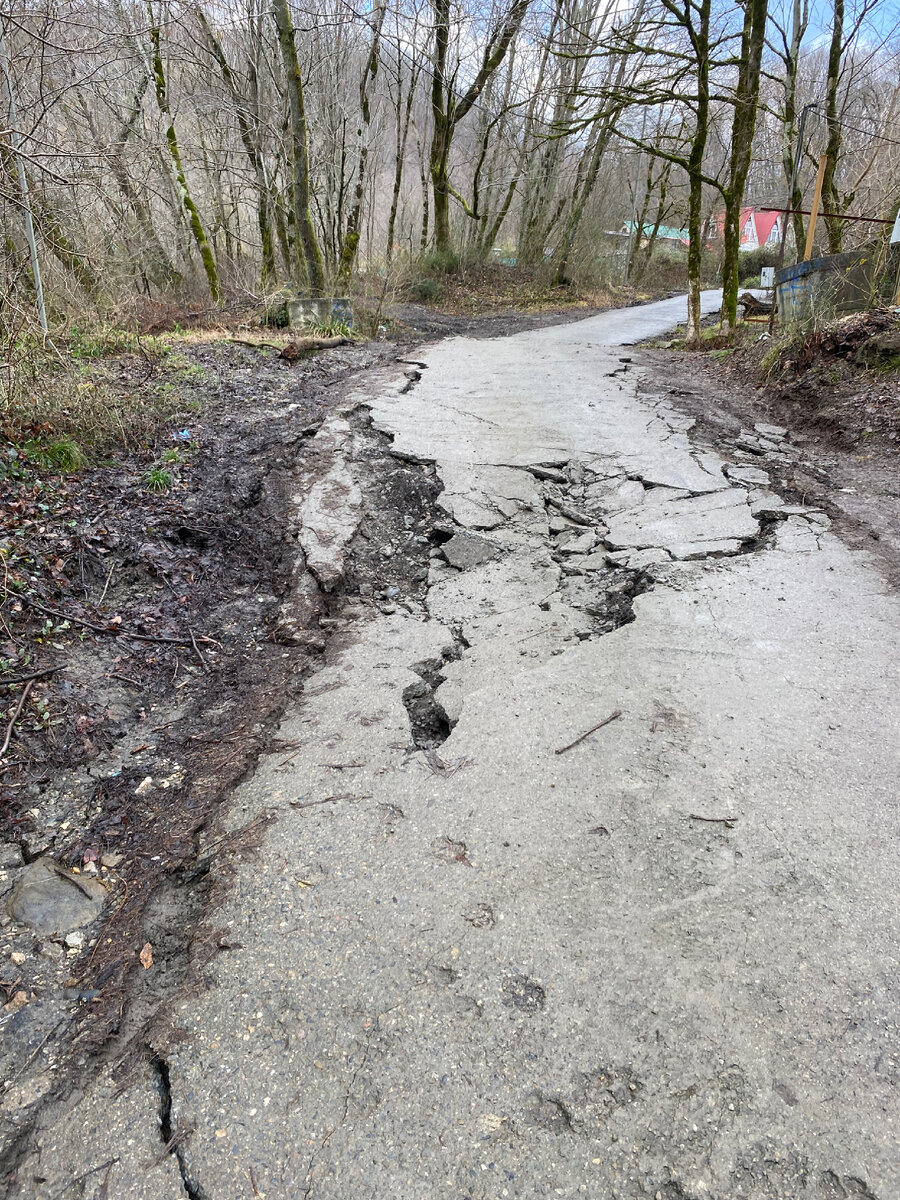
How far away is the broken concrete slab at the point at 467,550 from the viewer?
395cm

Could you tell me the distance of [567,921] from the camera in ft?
5.95

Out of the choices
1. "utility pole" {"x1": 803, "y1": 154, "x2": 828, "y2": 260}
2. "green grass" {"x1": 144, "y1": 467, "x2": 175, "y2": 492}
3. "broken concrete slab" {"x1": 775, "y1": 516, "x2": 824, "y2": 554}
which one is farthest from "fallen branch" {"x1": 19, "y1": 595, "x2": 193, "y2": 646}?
"utility pole" {"x1": 803, "y1": 154, "x2": 828, "y2": 260}

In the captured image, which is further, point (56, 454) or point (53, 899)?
point (56, 454)

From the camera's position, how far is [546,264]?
1952 centimetres

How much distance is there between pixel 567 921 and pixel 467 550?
255cm

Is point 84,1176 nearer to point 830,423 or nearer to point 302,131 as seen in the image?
point 830,423

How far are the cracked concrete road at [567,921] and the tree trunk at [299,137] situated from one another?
856 cm

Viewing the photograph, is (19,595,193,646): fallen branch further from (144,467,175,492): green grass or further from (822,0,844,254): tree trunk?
(822,0,844,254): tree trunk

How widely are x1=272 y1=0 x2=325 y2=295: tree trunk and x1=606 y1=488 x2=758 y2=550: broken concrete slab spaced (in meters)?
7.99

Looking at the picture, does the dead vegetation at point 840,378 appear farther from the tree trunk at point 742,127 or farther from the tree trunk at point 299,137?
the tree trunk at point 299,137

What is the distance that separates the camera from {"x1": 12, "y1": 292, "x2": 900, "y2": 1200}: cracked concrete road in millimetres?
1356

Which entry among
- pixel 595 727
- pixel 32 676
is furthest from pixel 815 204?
pixel 32 676

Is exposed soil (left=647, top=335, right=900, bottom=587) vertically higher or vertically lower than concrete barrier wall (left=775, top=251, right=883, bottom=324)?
lower

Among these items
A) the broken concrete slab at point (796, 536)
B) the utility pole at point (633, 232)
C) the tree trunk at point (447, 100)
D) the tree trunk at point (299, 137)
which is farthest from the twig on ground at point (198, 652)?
the utility pole at point (633, 232)
